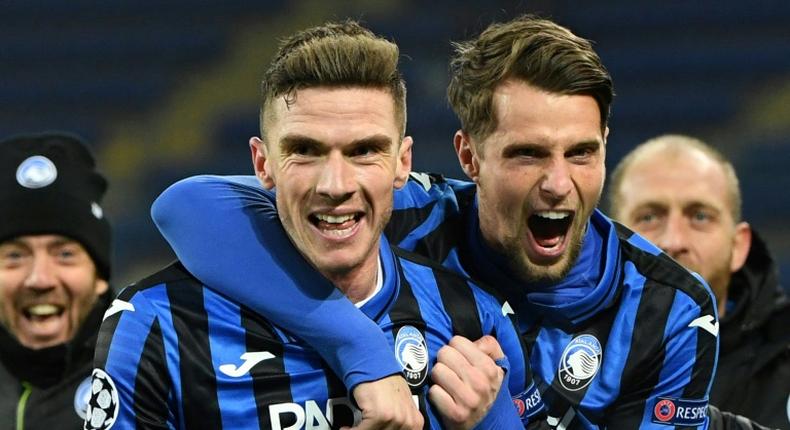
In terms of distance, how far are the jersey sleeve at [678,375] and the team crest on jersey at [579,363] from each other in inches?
3.5

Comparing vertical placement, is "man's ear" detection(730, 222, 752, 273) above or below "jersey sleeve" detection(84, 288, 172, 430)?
below

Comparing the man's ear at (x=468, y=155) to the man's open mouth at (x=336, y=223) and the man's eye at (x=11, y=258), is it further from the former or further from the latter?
the man's eye at (x=11, y=258)

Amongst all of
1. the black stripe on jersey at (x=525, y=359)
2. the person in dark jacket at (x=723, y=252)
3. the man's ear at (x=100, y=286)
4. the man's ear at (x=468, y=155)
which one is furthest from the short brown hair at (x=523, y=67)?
the man's ear at (x=100, y=286)

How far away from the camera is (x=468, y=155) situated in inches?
106

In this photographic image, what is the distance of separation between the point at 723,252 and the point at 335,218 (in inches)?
73.9

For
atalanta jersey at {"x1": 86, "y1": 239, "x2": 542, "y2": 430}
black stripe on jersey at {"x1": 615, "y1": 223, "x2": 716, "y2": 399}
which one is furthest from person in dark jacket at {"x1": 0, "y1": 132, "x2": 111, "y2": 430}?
black stripe on jersey at {"x1": 615, "y1": 223, "x2": 716, "y2": 399}

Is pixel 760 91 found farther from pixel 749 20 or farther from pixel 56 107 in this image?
pixel 56 107

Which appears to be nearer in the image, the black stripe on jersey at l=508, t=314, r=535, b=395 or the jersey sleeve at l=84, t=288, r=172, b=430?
the jersey sleeve at l=84, t=288, r=172, b=430

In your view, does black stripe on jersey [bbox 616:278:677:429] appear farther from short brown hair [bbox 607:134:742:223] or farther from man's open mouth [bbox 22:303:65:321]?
man's open mouth [bbox 22:303:65:321]

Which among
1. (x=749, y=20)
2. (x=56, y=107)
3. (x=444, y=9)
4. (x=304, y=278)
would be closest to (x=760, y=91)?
(x=749, y=20)

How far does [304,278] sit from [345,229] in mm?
149

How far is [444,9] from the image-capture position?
8.94 metres

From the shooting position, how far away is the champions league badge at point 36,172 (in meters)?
3.30

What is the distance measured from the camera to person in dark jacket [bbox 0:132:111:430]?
10.8 ft
